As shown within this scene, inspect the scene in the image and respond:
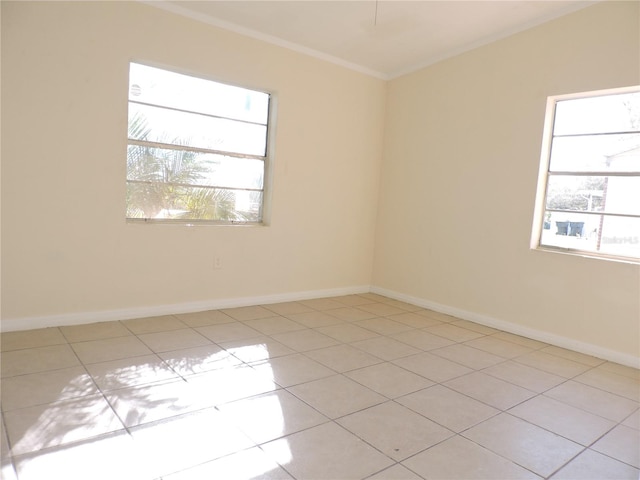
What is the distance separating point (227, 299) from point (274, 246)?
2.28 ft

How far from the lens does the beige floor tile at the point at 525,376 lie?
2680 millimetres

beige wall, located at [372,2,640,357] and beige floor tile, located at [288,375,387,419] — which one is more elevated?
beige wall, located at [372,2,640,357]

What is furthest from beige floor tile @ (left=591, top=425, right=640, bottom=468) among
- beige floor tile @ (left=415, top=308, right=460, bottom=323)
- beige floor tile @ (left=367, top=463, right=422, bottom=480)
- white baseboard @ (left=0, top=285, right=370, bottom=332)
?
white baseboard @ (left=0, top=285, right=370, bottom=332)

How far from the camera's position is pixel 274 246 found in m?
4.25

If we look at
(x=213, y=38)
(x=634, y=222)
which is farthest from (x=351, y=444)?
(x=213, y=38)

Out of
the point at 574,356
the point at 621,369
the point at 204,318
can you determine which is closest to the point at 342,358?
the point at 204,318

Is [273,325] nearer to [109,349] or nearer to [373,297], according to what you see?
[109,349]

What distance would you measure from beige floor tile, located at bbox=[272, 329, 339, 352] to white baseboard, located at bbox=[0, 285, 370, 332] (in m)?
0.88

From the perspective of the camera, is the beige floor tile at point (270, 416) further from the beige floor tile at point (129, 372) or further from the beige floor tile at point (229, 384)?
the beige floor tile at point (129, 372)

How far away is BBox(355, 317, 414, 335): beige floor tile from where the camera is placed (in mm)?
3627

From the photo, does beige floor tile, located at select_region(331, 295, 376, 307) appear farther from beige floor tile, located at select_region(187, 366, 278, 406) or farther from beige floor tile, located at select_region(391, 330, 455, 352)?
beige floor tile, located at select_region(187, 366, 278, 406)

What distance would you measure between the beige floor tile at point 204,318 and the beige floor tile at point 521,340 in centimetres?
231

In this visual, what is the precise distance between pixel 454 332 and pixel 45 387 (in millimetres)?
2996

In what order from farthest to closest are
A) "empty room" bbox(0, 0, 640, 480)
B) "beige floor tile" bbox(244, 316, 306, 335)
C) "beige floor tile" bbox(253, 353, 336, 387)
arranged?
1. "beige floor tile" bbox(244, 316, 306, 335)
2. "beige floor tile" bbox(253, 353, 336, 387)
3. "empty room" bbox(0, 0, 640, 480)
